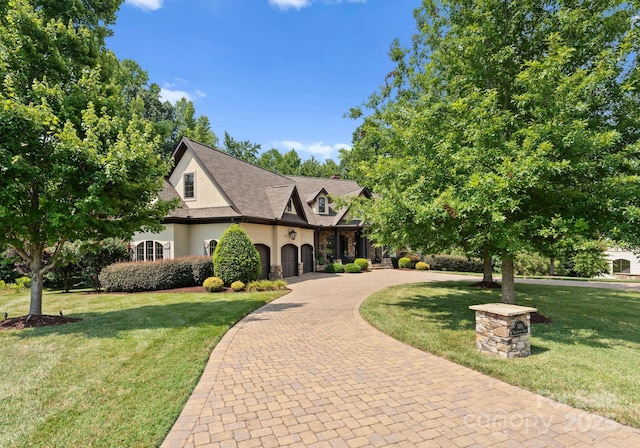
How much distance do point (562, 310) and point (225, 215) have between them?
14.9 m

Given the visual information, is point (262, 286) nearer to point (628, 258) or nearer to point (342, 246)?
point (342, 246)

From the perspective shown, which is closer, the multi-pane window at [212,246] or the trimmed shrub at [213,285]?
the trimmed shrub at [213,285]

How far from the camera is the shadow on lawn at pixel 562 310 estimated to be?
7.85 metres

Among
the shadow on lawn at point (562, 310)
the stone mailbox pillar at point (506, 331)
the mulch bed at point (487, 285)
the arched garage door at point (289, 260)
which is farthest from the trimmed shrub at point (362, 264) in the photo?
the stone mailbox pillar at point (506, 331)

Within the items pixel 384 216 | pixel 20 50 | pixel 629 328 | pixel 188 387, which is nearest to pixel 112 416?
pixel 188 387

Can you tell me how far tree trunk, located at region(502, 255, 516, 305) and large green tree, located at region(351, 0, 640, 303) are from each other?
3 cm

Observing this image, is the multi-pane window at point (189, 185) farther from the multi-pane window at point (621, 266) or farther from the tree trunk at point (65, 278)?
the multi-pane window at point (621, 266)

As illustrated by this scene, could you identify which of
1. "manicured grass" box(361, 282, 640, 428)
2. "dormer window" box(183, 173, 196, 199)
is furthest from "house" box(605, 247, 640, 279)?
"dormer window" box(183, 173, 196, 199)

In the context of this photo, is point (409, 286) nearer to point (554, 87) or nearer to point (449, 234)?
point (449, 234)

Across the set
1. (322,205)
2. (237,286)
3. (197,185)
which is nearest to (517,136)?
(237,286)

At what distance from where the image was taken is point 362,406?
4402 mm

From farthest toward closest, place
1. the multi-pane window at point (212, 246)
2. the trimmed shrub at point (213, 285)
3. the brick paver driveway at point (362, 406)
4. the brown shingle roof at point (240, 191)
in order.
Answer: the brown shingle roof at point (240, 191), the multi-pane window at point (212, 246), the trimmed shrub at point (213, 285), the brick paver driveway at point (362, 406)

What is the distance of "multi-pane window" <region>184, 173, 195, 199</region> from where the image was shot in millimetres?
18984

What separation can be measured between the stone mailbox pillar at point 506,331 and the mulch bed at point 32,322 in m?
10.7
